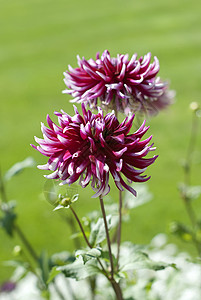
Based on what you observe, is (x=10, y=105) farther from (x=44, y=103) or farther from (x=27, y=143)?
(x=27, y=143)

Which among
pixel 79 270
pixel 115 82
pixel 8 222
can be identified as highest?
pixel 115 82

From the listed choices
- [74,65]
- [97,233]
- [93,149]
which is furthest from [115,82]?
[74,65]

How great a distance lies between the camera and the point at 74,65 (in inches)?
277

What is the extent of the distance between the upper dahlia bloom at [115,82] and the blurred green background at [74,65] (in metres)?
0.36

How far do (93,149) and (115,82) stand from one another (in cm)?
35

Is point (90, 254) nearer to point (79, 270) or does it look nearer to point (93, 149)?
point (79, 270)

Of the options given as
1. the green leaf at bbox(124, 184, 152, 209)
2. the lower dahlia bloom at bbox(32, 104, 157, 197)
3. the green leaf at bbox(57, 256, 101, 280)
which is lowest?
the green leaf at bbox(57, 256, 101, 280)

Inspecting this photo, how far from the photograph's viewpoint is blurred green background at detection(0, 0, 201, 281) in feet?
12.6

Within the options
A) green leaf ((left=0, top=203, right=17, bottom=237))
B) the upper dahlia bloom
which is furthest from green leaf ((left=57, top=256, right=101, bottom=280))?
green leaf ((left=0, top=203, right=17, bottom=237))

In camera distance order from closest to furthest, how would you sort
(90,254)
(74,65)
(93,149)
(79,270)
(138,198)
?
(93,149)
(90,254)
(79,270)
(138,198)
(74,65)

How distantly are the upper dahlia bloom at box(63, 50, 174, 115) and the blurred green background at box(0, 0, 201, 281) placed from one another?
355 millimetres

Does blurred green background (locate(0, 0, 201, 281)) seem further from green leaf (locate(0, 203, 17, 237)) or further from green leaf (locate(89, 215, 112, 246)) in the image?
green leaf (locate(89, 215, 112, 246))

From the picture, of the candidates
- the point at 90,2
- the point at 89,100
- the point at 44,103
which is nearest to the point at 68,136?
the point at 89,100

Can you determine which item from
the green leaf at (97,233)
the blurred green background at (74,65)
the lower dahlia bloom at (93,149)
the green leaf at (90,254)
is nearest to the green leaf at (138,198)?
the blurred green background at (74,65)
